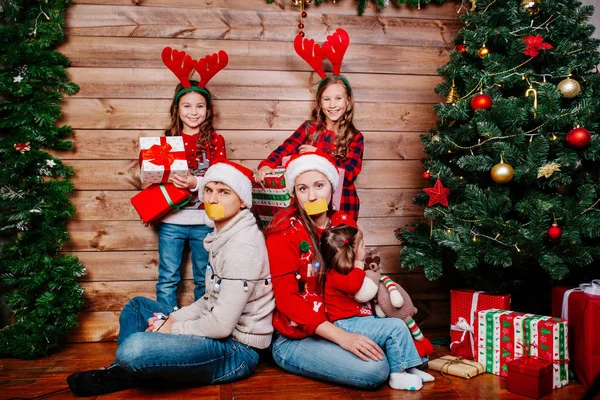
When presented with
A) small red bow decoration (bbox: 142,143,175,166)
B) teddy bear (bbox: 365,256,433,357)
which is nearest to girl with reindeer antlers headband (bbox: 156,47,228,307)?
small red bow decoration (bbox: 142,143,175,166)

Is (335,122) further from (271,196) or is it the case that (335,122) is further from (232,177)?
(232,177)

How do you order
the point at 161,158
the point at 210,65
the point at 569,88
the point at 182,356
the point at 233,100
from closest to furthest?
the point at 182,356 < the point at 569,88 < the point at 161,158 < the point at 210,65 < the point at 233,100

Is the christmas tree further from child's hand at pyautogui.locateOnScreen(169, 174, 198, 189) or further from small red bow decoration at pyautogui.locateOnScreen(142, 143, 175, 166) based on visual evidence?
small red bow decoration at pyautogui.locateOnScreen(142, 143, 175, 166)

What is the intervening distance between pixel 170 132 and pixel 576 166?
73.7 inches

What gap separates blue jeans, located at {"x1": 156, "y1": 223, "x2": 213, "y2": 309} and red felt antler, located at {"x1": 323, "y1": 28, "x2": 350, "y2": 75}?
1037 millimetres

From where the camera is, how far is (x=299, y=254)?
2127 mm

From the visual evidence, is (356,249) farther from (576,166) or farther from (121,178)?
(121,178)

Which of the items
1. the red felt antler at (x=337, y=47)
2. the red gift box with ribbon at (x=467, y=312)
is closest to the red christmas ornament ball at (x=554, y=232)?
the red gift box with ribbon at (x=467, y=312)

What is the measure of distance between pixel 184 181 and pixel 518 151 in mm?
1454

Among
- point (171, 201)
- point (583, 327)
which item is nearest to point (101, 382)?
point (171, 201)

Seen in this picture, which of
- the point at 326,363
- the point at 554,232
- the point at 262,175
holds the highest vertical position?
the point at 262,175

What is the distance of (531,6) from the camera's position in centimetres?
235

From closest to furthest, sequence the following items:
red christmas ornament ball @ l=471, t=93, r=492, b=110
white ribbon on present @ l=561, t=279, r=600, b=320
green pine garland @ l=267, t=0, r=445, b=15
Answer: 1. white ribbon on present @ l=561, t=279, r=600, b=320
2. red christmas ornament ball @ l=471, t=93, r=492, b=110
3. green pine garland @ l=267, t=0, r=445, b=15

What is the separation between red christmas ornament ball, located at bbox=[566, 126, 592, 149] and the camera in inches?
83.6
